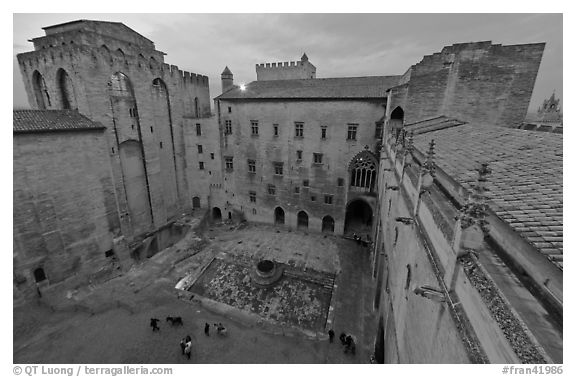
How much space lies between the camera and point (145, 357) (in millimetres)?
12266

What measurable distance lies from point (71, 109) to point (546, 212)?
25098mm

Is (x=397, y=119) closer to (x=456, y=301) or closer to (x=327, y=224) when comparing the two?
(x=327, y=224)

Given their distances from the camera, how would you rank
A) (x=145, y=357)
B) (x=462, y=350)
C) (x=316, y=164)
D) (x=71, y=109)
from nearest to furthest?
(x=462, y=350) → (x=145, y=357) → (x=71, y=109) → (x=316, y=164)

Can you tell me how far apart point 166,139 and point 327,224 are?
709 inches

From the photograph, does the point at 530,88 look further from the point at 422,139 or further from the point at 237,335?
the point at 237,335

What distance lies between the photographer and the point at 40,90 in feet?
66.3

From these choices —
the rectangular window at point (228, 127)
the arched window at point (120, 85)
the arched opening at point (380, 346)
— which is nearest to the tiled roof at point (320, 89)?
the rectangular window at point (228, 127)

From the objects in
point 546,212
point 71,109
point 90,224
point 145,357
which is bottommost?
point 145,357

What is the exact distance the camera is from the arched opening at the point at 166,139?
22.9 meters

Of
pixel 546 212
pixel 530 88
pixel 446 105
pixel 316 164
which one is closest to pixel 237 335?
pixel 546 212

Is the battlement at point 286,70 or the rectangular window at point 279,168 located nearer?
the rectangular window at point 279,168

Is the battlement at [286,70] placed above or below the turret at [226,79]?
above

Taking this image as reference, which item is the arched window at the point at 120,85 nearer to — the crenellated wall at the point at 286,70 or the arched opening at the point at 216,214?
the arched opening at the point at 216,214

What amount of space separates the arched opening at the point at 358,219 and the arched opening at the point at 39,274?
23437 millimetres
